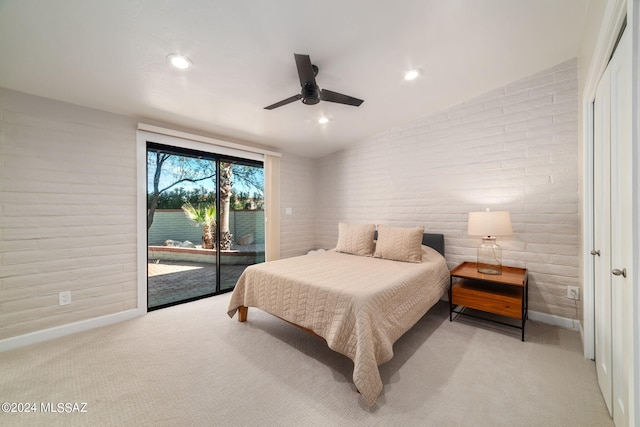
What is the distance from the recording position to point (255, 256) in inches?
163

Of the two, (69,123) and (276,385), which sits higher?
(69,123)

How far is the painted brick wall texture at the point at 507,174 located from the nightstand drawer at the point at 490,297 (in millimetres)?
447

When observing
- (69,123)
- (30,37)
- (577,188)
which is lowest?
(577,188)

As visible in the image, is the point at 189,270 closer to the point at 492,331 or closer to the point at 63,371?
the point at 63,371

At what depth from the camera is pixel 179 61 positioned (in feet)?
6.33

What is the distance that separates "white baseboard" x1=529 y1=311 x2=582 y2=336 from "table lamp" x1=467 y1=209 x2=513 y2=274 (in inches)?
23.8

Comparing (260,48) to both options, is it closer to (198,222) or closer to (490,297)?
(198,222)

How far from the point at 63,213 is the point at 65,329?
3.72ft

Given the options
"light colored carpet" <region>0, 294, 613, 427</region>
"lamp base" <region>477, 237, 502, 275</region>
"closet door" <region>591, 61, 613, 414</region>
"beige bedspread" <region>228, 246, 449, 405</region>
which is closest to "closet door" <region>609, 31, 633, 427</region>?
"closet door" <region>591, 61, 613, 414</region>

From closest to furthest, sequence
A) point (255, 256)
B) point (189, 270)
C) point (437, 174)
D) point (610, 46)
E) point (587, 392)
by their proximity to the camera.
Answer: point (610, 46), point (587, 392), point (437, 174), point (189, 270), point (255, 256)

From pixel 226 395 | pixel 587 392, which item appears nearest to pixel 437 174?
pixel 587 392

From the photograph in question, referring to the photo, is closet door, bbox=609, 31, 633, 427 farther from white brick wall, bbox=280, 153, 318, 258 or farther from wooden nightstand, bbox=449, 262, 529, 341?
white brick wall, bbox=280, 153, 318, 258

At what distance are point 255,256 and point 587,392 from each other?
12.7 ft

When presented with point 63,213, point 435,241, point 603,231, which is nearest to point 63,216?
point 63,213
